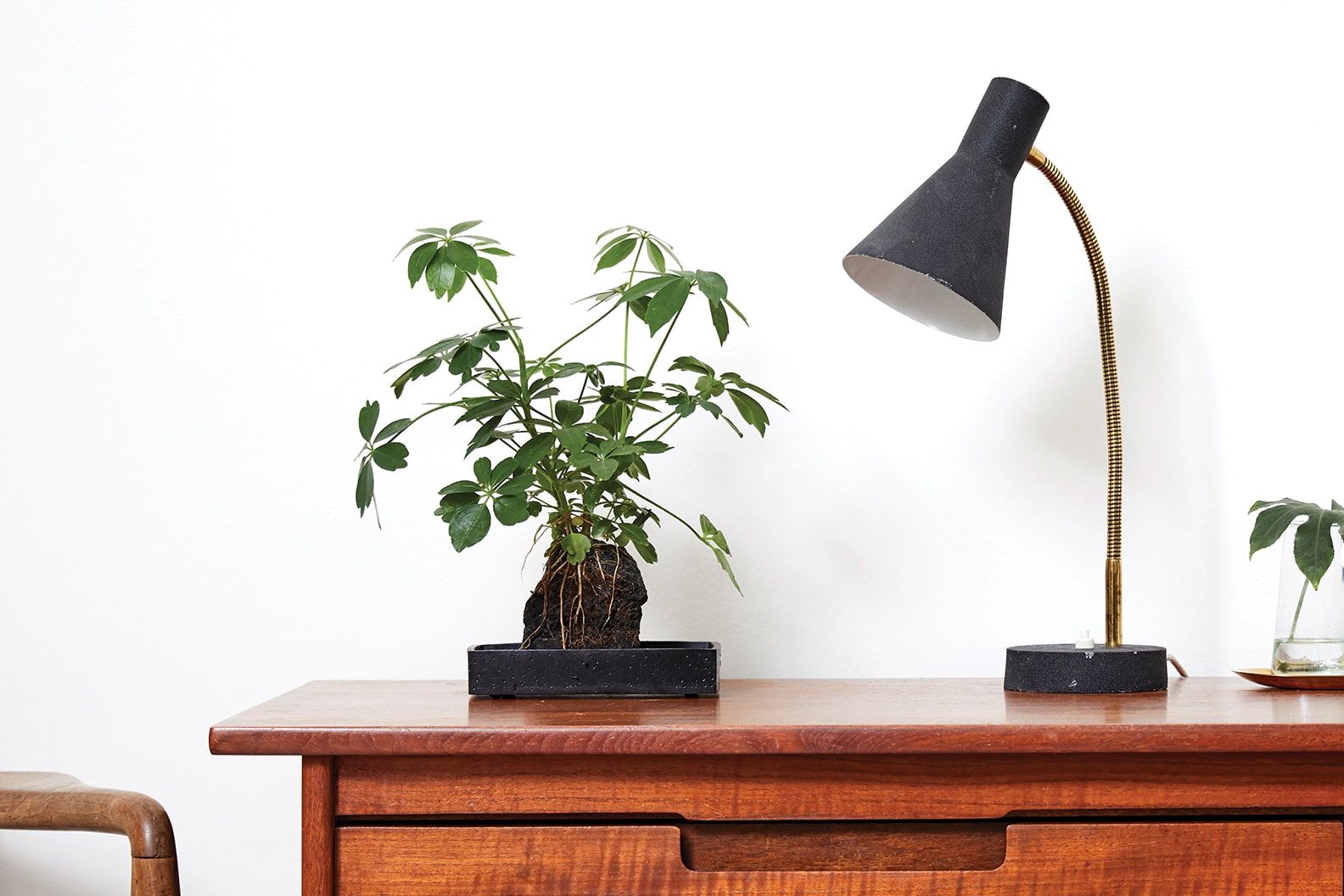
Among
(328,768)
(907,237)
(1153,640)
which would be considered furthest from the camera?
(1153,640)

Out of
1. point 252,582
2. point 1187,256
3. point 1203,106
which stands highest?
point 1203,106

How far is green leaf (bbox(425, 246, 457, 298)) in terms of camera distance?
0.96 meters

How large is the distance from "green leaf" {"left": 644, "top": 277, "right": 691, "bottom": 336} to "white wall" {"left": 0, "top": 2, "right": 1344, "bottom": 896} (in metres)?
0.34

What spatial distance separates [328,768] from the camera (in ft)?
2.70

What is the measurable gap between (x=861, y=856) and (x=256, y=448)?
2.74 ft

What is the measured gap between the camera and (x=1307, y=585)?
1.05 metres

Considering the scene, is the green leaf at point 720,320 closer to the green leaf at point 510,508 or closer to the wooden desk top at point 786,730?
the green leaf at point 510,508

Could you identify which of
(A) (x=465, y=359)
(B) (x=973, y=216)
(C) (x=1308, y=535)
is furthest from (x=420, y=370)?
(C) (x=1308, y=535)

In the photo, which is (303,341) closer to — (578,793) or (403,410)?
(403,410)

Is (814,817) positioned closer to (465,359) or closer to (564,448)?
(564,448)

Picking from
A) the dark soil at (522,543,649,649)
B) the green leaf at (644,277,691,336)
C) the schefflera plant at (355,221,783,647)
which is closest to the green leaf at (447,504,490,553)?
the schefflera plant at (355,221,783,647)

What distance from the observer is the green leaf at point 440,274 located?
0.96 metres

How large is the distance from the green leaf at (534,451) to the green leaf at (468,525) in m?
0.05

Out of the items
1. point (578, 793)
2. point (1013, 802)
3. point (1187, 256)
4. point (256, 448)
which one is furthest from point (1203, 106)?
point (256, 448)
